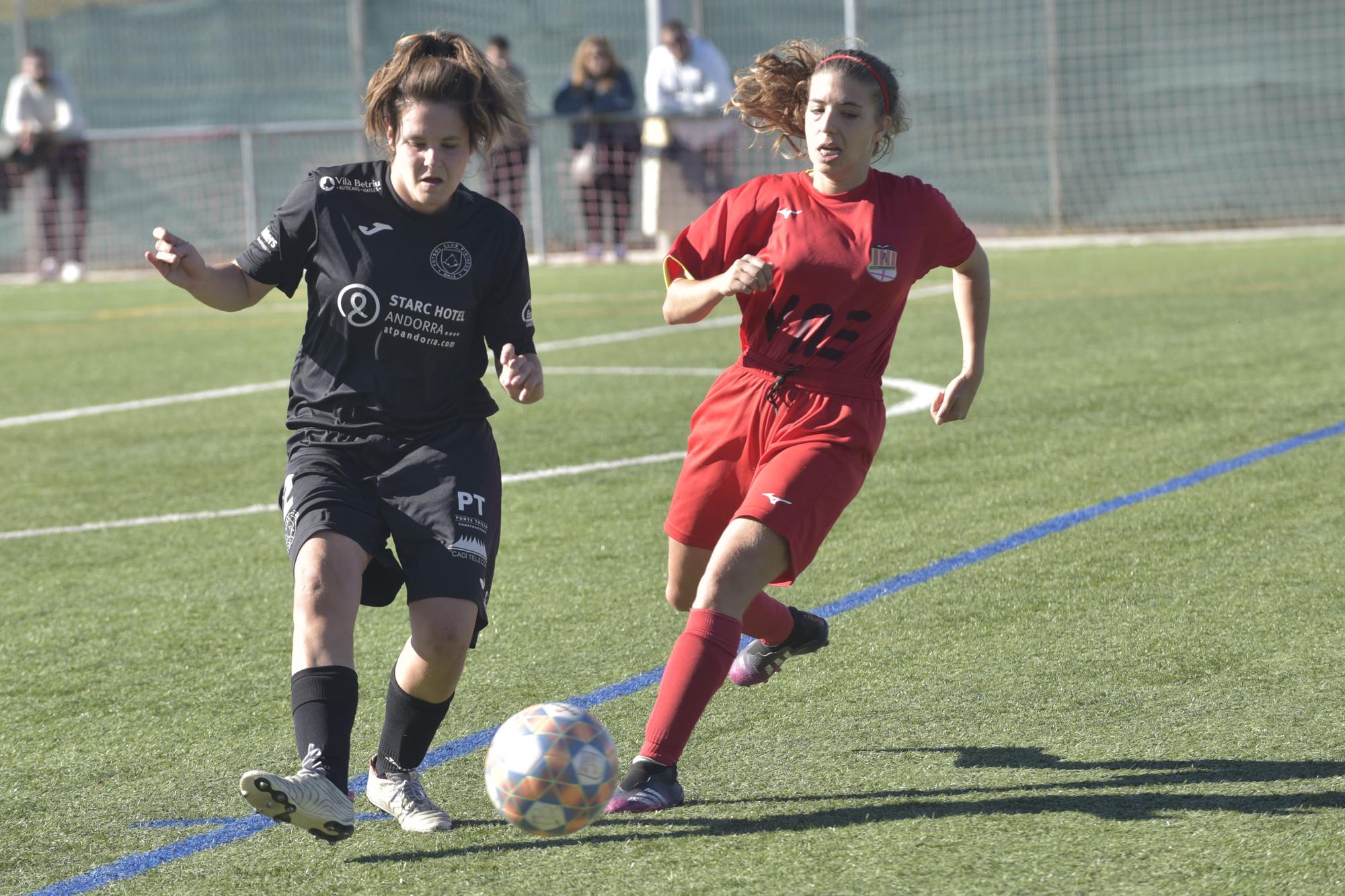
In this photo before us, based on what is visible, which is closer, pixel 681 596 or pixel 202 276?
pixel 202 276

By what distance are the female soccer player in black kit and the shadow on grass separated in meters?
0.36

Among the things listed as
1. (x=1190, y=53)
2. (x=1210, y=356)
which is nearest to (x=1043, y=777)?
(x=1210, y=356)

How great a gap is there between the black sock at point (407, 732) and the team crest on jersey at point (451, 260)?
0.88 metres

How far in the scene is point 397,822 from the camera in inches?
138

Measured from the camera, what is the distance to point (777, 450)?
391 centimetres

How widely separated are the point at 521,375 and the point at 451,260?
0.32 m

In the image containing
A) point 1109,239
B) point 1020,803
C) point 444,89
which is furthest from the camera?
point 1109,239

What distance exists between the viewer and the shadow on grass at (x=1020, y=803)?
3.37m

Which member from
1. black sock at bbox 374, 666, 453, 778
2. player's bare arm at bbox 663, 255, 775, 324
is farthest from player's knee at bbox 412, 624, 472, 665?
player's bare arm at bbox 663, 255, 775, 324

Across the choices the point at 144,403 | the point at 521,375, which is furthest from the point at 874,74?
the point at 144,403

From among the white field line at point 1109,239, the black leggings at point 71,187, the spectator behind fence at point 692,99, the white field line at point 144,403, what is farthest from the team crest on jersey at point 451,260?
the black leggings at point 71,187

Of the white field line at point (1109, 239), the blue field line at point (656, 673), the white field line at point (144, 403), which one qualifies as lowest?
the blue field line at point (656, 673)

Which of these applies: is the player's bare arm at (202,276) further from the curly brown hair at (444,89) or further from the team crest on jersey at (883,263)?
the team crest on jersey at (883,263)

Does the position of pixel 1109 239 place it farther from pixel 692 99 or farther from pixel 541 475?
pixel 541 475
